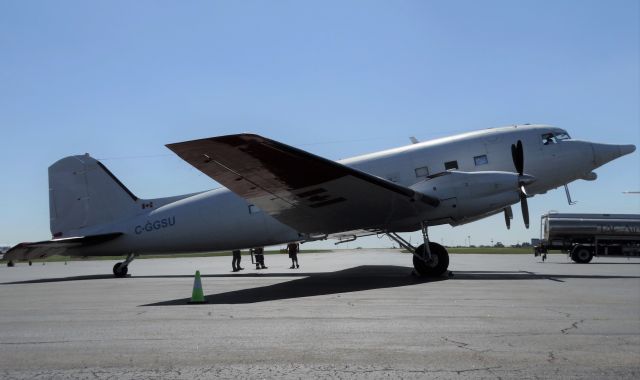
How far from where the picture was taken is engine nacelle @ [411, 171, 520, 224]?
16984 mm

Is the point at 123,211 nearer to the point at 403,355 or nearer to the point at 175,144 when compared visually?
the point at 175,144

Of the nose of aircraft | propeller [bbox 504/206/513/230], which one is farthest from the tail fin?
the nose of aircraft

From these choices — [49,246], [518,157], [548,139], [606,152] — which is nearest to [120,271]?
[49,246]

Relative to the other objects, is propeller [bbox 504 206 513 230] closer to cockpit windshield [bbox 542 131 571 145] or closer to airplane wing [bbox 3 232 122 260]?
cockpit windshield [bbox 542 131 571 145]

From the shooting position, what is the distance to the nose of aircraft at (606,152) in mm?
19609

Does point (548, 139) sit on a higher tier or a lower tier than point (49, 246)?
higher

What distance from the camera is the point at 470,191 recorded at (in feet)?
56.2

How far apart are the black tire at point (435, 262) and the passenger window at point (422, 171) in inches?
103

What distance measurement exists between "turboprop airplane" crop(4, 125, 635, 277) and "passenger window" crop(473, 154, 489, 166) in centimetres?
4

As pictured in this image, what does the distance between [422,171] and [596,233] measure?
22510 millimetres

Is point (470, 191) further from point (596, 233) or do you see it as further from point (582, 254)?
point (596, 233)

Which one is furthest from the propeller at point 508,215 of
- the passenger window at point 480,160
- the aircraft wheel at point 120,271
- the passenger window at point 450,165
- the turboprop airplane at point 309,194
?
the aircraft wheel at point 120,271

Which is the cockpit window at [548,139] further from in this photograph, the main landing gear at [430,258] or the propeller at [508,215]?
the main landing gear at [430,258]

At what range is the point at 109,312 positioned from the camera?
1022 cm
